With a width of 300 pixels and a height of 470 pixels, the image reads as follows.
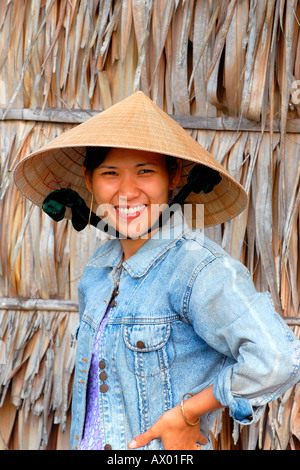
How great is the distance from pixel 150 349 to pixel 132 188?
13.1 inches

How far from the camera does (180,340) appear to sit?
→ 3.78ft

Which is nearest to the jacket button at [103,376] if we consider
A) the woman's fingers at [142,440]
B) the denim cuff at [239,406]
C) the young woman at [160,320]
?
the young woman at [160,320]

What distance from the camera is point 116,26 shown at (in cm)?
190

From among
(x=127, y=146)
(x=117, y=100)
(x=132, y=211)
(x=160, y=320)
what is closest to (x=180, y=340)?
(x=160, y=320)

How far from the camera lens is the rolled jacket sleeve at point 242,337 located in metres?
0.99

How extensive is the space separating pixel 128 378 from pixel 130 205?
1.17ft

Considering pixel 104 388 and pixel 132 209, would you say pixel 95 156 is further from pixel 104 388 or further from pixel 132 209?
pixel 104 388

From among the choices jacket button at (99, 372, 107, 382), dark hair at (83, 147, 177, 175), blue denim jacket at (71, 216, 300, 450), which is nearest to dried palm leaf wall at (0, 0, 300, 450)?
dark hair at (83, 147, 177, 175)

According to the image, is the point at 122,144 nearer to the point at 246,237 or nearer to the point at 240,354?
the point at 240,354

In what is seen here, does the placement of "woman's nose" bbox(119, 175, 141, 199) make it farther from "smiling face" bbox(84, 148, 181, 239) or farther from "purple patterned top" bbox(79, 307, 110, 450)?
"purple patterned top" bbox(79, 307, 110, 450)

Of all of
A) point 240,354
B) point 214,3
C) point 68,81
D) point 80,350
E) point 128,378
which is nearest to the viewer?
point 240,354

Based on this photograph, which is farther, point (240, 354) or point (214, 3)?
point (214, 3)

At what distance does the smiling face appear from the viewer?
3.96 feet

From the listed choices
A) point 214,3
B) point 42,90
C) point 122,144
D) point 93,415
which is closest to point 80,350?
point 93,415
